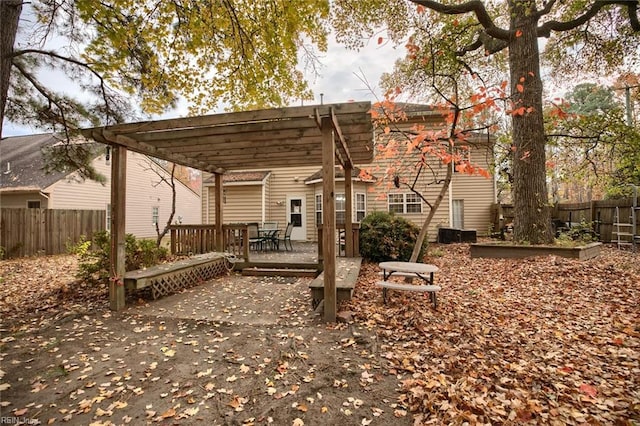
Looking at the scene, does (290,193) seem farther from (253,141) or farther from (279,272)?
(253,141)

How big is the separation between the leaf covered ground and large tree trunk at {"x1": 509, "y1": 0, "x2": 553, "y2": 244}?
236 centimetres

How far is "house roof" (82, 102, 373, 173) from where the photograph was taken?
3.78m

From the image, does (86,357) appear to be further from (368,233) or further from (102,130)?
(368,233)

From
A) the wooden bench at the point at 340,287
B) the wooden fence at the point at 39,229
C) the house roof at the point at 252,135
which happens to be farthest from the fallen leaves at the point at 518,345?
the wooden fence at the point at 39,229

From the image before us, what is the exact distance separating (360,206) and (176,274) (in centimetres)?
838

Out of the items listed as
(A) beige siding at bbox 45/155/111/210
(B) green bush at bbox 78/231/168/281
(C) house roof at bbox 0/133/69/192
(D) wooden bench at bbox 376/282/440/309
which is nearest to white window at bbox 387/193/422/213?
(D) wooden bench at bbox 376/282/440/309

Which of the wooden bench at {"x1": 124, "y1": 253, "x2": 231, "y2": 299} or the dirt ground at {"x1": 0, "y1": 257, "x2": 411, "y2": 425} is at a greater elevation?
the wooden bench at {"x1": 124, "y1": 253, "x2": 231, "y2": 299}

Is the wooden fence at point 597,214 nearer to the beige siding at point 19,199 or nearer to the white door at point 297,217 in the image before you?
the white door at point 297,217

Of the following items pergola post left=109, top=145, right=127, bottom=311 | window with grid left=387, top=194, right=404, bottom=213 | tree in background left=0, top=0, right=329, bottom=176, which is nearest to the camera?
pergola post left=109, top=145, right=127, bottom=311

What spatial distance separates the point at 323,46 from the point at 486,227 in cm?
1157

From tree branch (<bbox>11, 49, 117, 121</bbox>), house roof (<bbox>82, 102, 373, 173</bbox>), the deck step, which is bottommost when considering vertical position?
the deck step

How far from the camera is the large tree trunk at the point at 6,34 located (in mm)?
3166

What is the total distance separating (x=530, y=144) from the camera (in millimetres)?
7344

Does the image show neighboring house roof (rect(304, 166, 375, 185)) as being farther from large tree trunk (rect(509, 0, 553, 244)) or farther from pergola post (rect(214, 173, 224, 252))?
large tree trunk (rect(509, 0, 553, 244))
